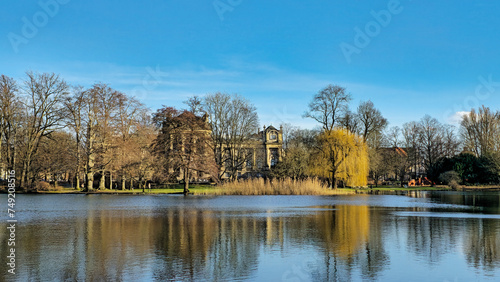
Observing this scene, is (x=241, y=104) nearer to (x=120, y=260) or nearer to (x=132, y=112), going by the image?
(x=132, y=112)

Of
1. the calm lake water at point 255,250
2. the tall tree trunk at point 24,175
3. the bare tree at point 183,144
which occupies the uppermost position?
the bare tree at point 183,144

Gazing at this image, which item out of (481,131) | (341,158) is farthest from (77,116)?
(481,131)

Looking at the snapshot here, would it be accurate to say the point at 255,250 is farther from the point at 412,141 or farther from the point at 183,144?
the point at 412,141

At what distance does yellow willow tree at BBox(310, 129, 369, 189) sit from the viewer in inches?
2239

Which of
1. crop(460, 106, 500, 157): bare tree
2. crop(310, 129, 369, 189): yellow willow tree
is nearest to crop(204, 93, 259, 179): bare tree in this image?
crop(310, 129, 369, 189): yellow willow tree

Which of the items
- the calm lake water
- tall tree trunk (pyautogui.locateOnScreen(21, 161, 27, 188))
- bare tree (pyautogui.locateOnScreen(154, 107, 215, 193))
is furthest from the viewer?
tall tree trunk (pyautogui.locateOnScreen(21, 161, 27, 188))

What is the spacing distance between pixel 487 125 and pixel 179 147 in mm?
52905

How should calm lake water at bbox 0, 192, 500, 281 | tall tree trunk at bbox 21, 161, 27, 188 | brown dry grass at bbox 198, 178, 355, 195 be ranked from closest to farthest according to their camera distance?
calm lake water at bbox 0, 192, 500, 281, brown dry grass at bbox 198, 178, 355, 195, tall tree trunk at bbox 21, 161, 27, 188

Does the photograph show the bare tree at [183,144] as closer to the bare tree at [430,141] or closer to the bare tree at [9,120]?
the bare tree at [9,120]

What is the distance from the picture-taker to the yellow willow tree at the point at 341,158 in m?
56.9

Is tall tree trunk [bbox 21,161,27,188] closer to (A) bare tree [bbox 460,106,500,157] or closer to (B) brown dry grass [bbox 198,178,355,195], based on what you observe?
(B) brown dry grass [bbox 198,178,355,195]

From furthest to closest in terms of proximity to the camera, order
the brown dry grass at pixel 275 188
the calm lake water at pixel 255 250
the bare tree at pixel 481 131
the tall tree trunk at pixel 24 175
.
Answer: the bare tree at pixel 481 131 < the tall tree trunk at pixel 24 175 < the brown dry grass at pixel 275 188 < the calm lake water at pixel 255 250

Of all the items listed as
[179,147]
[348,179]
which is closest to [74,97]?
[179,147]

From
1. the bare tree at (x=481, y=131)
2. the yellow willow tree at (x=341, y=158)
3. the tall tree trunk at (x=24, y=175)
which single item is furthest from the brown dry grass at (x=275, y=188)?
the bare tree at (x=481, y=131)
